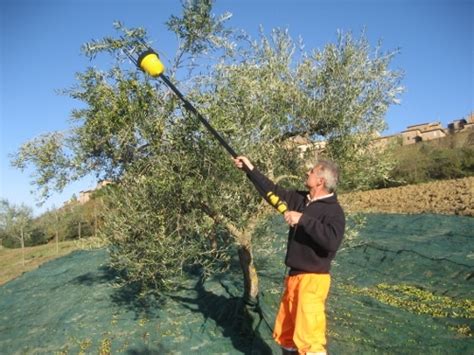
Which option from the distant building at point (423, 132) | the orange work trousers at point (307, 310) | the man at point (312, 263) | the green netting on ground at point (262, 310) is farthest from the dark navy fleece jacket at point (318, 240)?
the distant building at point (423, 132)

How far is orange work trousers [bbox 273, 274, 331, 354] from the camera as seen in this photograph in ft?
15.6

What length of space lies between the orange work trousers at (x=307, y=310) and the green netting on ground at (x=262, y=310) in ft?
8.87

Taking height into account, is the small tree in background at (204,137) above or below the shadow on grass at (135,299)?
above

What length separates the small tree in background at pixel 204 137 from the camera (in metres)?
6.79

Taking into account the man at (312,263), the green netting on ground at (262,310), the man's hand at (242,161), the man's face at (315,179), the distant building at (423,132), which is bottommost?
the green netting on ground at (262,310)

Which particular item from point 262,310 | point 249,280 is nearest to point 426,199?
point 249,280

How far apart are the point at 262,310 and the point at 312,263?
3.82m

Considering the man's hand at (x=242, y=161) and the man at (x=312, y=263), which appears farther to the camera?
the man's hand at (x=242, y=161)

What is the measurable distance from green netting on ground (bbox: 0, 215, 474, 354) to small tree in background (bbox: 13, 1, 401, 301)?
3.83ft

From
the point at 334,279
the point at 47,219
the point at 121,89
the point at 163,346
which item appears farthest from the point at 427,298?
the point at 47,219

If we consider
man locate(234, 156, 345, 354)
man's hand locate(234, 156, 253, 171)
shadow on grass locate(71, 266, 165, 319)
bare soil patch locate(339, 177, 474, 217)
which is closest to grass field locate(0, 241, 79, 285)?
shadow on grass locate(71, 266, 165, 319)

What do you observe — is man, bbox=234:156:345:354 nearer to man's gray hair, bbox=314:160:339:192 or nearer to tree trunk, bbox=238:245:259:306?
man's gray hair, bbox=314:160:339:192

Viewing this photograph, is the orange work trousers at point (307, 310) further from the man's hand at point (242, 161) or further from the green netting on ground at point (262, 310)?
the green netting on ground at point (262, 310)

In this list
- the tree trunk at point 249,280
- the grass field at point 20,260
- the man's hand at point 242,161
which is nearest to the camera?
the man's hand at point 242,161
